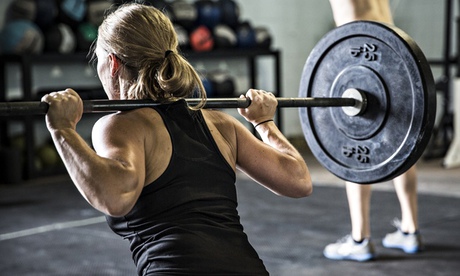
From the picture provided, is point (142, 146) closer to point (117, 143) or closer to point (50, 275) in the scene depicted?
point (117, 143)

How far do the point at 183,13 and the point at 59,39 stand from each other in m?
1.30


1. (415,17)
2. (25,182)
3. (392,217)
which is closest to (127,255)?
(392,217)

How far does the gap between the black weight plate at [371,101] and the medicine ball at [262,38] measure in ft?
15.8

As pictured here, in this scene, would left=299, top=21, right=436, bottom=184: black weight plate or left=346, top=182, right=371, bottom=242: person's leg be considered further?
left=346, top=182, right=371, bottom=242: person's leg

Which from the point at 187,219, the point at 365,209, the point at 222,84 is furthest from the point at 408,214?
the point at 222,84

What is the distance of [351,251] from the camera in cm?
292

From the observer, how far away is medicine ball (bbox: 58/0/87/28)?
5.79 m

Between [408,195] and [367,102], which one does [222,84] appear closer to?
[408,195]

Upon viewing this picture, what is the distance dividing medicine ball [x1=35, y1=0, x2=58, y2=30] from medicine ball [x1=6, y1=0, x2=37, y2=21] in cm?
4

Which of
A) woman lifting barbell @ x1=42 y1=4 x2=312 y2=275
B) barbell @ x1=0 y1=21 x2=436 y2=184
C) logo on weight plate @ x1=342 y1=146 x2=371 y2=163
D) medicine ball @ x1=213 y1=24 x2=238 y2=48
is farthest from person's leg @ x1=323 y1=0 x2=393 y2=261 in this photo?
medicine ball @ x1=213 y1=24 x2=238 y2=48

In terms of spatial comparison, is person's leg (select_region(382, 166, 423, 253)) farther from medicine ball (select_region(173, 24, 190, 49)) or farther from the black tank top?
medicine ball (select_region(173, 24, 190, 49))

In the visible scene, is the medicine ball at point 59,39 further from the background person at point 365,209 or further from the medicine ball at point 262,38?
the background person at point 365,209

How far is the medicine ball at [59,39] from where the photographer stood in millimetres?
5602

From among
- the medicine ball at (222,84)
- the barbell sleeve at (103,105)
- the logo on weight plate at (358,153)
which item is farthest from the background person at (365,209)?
the medicine ball at (222,84)
